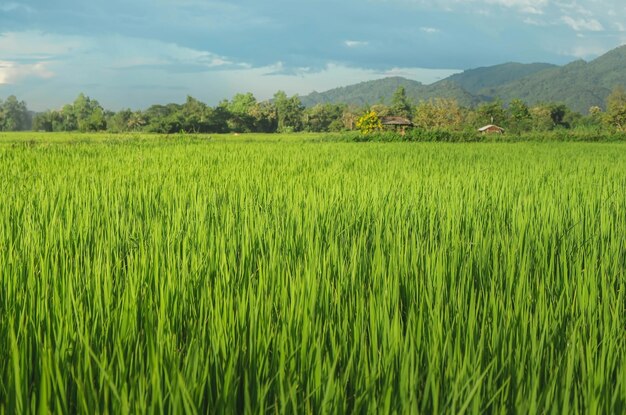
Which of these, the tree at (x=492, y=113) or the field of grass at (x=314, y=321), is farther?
the tree at (x=492, y=113)

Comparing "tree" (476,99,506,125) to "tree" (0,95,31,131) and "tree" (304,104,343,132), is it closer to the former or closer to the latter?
"tree" (304,104,343,132)

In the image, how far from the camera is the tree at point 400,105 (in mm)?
76875

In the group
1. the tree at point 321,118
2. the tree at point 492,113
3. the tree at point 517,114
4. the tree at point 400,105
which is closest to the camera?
the tree at point 517,114

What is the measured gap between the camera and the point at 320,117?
261ft

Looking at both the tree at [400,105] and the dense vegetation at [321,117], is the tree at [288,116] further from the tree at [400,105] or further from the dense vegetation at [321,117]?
the tree at [400,105]

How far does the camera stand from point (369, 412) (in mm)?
953

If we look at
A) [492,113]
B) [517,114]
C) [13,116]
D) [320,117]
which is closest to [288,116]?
[320,117]

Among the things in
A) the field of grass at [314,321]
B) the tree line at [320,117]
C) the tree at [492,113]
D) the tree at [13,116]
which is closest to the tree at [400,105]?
the tree line at [320,117]

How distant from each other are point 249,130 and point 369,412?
221 ft

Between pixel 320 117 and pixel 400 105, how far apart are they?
11.0 m

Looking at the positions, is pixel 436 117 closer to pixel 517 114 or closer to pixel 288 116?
pixel 517 114

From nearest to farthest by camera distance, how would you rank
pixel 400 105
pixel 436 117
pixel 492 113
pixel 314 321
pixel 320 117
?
pixel 314 321 < pixel 436 117 < pixel 492 113 < pixel 400 105 < pixel 320 117

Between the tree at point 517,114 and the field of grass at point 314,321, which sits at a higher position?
the tree at point 517,114

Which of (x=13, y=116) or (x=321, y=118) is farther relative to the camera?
(x=13, y=116)
